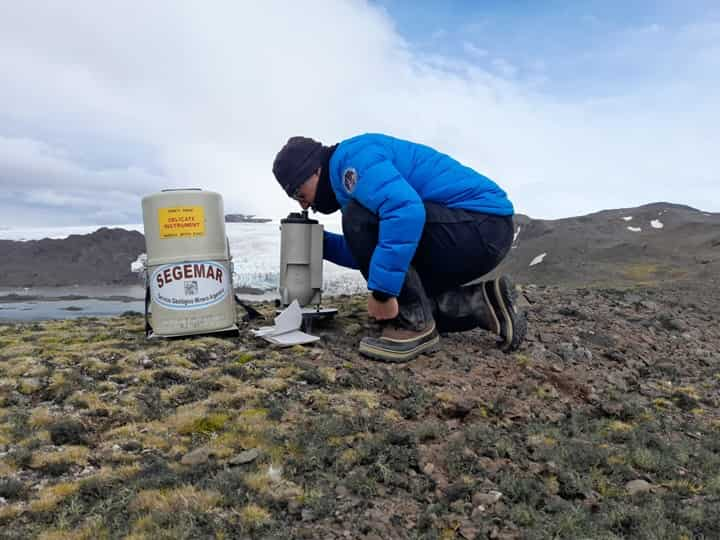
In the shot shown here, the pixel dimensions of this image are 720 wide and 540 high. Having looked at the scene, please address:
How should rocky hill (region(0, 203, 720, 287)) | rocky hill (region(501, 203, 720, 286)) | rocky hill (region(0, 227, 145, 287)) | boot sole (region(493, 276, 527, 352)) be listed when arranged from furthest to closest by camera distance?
rocky hill (region(0, 227, 145, 287)), rocky hill (region(0, 203, 720, 287)), rocky hill (region(501, 203, 720, 286)), boot sole (region(493, 276, 527, 352))

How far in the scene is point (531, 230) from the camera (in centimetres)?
4484

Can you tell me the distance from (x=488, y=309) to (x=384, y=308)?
1176mm

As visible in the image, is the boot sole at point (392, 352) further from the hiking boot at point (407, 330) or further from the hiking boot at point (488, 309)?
the hiking boot at point (488, 309)

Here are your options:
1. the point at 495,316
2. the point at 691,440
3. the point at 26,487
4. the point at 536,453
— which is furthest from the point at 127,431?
the point at 691,440

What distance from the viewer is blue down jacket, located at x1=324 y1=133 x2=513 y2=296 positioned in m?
3.85

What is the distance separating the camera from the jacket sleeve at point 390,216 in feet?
12.5

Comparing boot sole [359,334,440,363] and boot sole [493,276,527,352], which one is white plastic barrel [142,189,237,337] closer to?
boot sole [359,334,440,363]

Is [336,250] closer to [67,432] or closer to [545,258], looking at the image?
[67,432]

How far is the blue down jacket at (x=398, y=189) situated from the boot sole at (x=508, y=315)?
0.67 m

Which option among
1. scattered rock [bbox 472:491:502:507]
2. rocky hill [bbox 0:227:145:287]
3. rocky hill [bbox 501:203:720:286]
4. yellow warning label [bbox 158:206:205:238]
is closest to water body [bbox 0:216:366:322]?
rocky hill [bbox 0:227:145:287]

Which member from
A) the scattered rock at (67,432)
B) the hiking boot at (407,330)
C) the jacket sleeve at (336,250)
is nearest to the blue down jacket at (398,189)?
the hiking boot at (407,330)

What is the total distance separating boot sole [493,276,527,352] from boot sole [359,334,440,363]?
0.74m

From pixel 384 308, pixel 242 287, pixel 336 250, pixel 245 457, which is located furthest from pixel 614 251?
pixel 245 457

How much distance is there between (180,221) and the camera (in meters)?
4.59
